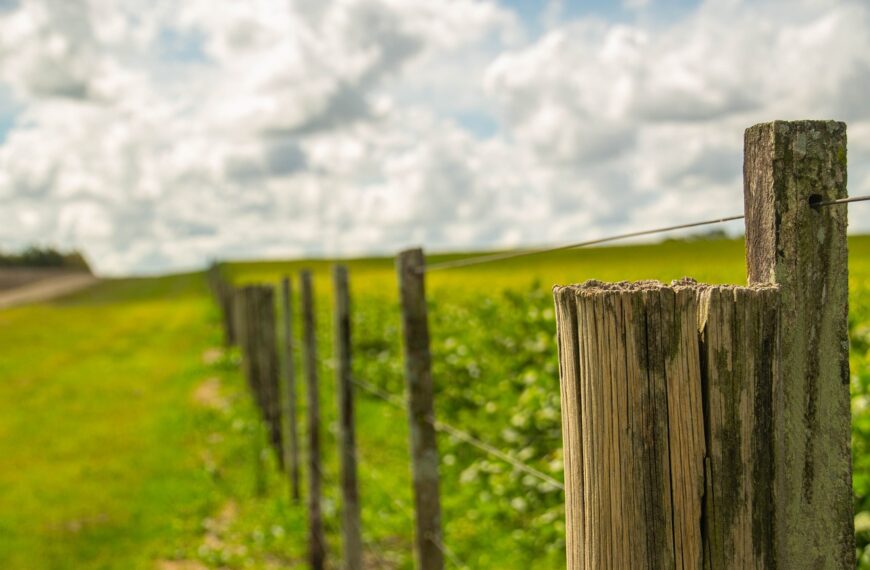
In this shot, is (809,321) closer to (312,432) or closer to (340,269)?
(340,269)

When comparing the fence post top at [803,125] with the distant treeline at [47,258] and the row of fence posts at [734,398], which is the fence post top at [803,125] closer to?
the row of fence posts at [734,398]

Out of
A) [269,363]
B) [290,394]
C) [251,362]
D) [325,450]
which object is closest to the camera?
[290,394]

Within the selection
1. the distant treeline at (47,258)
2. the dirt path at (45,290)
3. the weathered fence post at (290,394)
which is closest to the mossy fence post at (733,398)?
the weathered fence post at (290,394)

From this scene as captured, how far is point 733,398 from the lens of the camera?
151 cm

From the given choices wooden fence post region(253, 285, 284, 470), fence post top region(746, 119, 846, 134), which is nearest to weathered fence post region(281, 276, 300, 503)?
wooden fence post region(253, 285, 284, 470)

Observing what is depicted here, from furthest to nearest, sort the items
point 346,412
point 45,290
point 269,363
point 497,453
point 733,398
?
point 45,290 < point 269,363 < point 346,412 < point 497,453 < point 733,398

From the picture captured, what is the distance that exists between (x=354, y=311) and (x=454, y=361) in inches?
384

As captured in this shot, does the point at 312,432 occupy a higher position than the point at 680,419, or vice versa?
the point at 680,419

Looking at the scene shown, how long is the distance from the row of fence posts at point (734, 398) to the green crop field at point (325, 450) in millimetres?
491

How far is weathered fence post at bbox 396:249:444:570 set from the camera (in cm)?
396

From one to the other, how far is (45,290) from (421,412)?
64.0 metres

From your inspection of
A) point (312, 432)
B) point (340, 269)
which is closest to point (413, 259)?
point (340, 269)

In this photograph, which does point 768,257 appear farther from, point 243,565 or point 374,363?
point 374,363

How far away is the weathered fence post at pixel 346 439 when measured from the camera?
5.78 meters
